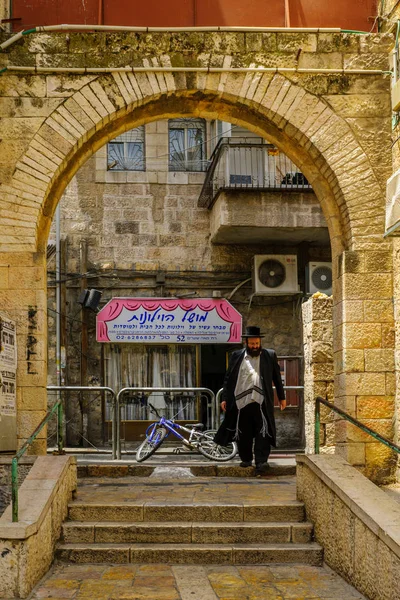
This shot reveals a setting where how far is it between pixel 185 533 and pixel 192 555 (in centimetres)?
29

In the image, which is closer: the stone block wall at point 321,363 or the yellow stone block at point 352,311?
the yellow stone block at point 352,311

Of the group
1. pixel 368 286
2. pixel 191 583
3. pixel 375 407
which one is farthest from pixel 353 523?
pixel 368 286

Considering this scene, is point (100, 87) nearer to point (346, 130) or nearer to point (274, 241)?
point (346, 130)

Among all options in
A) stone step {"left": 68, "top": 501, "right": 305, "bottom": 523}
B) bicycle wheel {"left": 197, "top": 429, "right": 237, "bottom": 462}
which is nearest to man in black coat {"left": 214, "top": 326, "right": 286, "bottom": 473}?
stone step {"left": 68, "top": 501, "right": 305, "bottom": 523}

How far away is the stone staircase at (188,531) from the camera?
6.76 meters

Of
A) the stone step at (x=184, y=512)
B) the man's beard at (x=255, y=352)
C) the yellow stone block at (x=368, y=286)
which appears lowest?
the stone step at (x=184, y=512)

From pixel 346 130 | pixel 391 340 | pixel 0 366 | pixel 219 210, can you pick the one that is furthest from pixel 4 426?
pixel 219 210

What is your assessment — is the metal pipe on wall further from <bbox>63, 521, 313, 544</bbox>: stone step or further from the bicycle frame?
<bbox>63, 521, 313, 544</bbox>: stone step

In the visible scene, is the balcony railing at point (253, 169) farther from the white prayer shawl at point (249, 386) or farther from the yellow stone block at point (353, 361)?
the yellow stone block at point (353, 361)

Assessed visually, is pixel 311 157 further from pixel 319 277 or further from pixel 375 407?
pixel 319 277

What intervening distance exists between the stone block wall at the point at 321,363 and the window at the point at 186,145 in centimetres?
751

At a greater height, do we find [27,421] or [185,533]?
[27,421]

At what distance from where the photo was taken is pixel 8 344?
8328 mm

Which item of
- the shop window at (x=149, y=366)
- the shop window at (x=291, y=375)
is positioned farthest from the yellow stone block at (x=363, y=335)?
the shop window at (x=149, y=366)
